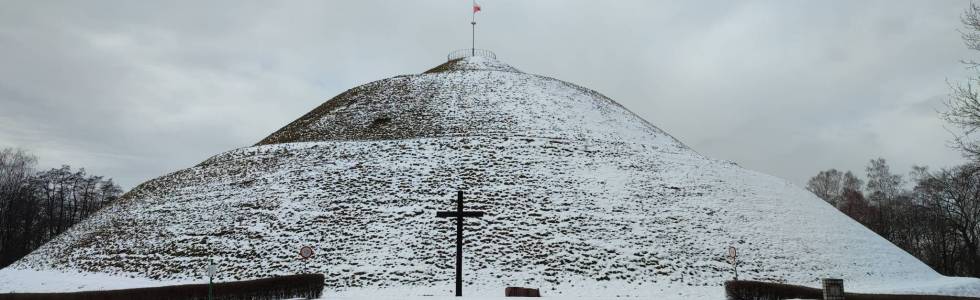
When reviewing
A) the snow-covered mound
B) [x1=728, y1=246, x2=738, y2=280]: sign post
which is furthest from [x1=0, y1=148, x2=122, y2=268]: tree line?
[x1=728, y1=246, x2=738, y2=280]: sign post

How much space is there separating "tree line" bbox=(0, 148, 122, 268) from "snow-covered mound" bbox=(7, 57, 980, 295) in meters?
23.6

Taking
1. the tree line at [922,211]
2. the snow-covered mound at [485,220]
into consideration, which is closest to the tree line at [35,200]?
the snow-covered mound at [485,220]

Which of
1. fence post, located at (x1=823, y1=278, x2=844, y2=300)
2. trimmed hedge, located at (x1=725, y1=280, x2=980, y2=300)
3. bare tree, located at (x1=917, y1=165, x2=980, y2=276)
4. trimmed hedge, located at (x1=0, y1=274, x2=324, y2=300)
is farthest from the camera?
bare tree, located at (x1=917, y1=165, x2=980, y2=276)

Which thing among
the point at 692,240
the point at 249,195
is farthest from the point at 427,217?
the point at 692,240

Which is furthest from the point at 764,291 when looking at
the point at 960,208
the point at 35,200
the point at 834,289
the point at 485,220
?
the point at 35,200

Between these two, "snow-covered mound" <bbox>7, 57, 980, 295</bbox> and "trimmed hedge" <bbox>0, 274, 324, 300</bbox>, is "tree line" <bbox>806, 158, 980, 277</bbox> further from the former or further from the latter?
"trimmed hedge" <bbox>0, 274, 324, 300</bbox>

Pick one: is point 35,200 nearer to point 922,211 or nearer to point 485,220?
A: point 485,220

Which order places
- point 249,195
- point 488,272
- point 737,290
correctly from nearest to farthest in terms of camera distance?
1. point 737,290
2. point 488,272
3. point 249,195

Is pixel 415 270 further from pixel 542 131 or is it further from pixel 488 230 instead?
pixel 542 131

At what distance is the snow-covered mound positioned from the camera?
2319 cm

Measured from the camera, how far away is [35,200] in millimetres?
52531

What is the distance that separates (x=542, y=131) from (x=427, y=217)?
13.2 metres

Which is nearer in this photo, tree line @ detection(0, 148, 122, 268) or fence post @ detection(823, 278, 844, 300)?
fence post @ detection(823, 278, 844, 300)

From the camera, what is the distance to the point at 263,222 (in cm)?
2647
